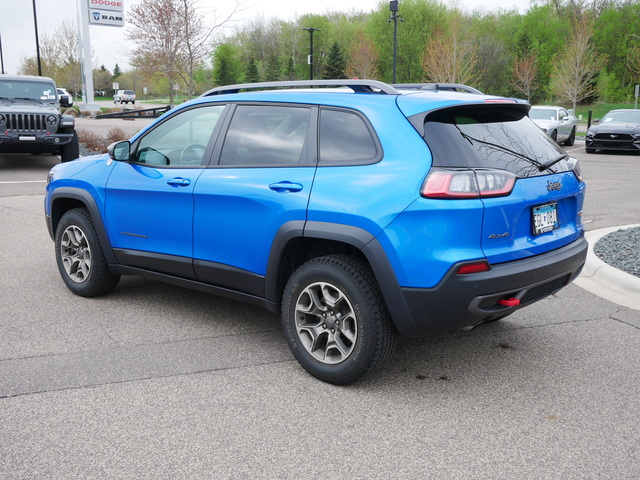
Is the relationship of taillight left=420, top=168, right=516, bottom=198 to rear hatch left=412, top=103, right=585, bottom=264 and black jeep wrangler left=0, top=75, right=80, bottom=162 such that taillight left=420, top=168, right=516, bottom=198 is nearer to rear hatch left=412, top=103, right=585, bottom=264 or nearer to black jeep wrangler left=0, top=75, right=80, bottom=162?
rear hatch left=412, top=103, right=585, bottom=264

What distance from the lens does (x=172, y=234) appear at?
14.9 feet

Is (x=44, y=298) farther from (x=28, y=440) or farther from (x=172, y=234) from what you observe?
(x=28, y=440)

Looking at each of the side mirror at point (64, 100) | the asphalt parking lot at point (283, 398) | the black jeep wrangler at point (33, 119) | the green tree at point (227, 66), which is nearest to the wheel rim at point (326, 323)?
the asphalt parking lot at point (283, 398)

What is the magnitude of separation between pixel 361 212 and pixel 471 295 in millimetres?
726

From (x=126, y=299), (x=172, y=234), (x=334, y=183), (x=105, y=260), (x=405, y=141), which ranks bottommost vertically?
(x=126, y=299)

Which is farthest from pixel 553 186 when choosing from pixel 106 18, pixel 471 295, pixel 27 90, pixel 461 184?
pixel 106 18

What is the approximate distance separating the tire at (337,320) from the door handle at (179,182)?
1.10 meters

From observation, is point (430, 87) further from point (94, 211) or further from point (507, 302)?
point (94, 211)

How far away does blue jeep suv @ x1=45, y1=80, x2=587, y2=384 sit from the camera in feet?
10.9

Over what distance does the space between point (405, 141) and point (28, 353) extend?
277cm

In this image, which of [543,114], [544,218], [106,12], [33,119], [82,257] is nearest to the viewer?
[544,218]

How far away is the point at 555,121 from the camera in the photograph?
2198 centimetres

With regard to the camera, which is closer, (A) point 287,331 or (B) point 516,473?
(B) point 516,473

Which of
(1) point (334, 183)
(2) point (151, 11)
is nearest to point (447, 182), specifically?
(1) point (334, 183)
